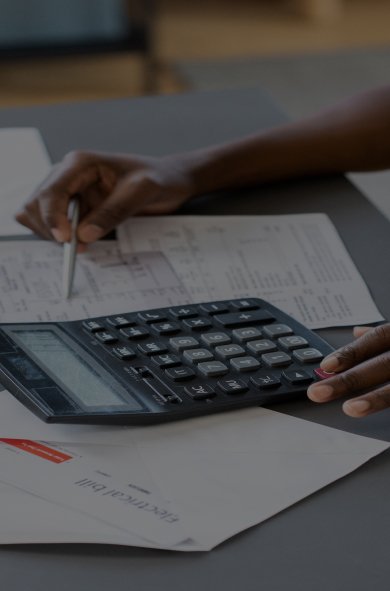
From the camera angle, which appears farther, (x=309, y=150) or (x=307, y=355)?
(x=309, y=150)

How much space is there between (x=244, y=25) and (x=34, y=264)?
3.93m

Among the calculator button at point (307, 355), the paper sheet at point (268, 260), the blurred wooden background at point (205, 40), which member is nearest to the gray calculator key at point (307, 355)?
the calculator button at point (307, 355)

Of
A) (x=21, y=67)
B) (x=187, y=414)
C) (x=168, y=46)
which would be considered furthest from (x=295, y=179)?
(x=168, y=46)

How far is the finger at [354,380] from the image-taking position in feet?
2.68

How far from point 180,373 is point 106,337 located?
8cm

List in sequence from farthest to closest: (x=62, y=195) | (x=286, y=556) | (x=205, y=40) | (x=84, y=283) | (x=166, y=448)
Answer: (x=205, y=40) → (x=62, y=195) → (x=84, y=283) → (x=166, y=448) → (x=286, y=556)

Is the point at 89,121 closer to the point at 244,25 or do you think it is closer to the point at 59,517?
the point at 59,517

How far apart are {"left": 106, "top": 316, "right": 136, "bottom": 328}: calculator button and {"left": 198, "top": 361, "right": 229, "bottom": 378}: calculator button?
9 cm

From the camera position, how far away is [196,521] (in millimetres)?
693

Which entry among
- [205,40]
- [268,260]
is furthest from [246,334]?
[205,40]

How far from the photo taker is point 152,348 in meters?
0.86

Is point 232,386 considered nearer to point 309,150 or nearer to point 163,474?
point 163,474

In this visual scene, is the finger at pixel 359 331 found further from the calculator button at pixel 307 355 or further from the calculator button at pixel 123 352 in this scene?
the calculator button at pixel 123 352

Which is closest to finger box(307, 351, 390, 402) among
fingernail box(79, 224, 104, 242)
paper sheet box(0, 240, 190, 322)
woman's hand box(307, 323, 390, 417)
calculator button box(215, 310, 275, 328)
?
woman's hand box(307, 323, 390, 417)
